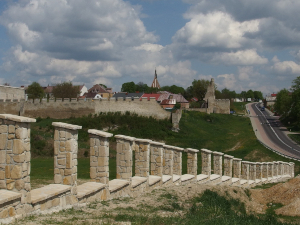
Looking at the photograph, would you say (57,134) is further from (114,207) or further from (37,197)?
(114,207)

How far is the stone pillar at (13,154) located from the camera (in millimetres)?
7305

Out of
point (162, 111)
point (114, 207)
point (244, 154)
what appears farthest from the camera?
point (162, 111)

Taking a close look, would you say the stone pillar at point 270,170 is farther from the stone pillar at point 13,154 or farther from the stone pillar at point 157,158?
the stone pillar at point 13,154

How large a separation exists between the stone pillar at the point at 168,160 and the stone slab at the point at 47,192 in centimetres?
711

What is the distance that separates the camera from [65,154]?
→ 29.0 ft

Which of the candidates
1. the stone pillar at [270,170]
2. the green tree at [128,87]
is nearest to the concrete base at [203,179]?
the stone pillar at [270,170]

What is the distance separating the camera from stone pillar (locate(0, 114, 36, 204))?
24.0ft

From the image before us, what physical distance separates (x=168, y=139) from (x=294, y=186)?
2077 centimetres

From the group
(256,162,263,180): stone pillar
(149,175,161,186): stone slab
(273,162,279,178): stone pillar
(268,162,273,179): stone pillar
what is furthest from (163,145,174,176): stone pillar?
(273,162,279,178): stone pillar

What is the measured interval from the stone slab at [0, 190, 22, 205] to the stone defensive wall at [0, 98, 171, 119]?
3622 cm

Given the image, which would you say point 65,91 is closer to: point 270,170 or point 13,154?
point 270,170

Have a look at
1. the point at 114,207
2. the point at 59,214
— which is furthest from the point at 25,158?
the point at 114,207

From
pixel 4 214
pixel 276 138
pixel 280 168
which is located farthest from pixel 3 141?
pixel 276 138

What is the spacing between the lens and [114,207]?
31.1 ft
